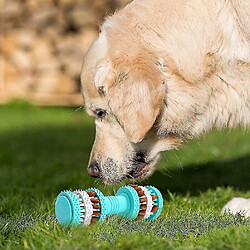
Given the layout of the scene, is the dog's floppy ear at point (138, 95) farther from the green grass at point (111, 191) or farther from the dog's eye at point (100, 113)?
the green grass at point (111, 191)

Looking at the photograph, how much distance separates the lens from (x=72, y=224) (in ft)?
6.81

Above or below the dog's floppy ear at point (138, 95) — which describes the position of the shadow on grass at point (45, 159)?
below

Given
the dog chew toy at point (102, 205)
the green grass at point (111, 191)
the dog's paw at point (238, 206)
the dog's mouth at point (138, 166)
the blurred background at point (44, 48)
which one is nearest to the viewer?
the green grass at point (111, 191)

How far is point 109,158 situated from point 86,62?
1.79 ft

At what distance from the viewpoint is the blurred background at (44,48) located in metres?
11.5

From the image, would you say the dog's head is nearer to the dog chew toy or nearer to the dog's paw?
the dog chew toy

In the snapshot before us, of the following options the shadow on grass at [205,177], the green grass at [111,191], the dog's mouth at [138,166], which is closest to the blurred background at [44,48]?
the green grass at [111,191]

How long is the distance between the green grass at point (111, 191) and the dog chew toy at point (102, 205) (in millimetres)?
49

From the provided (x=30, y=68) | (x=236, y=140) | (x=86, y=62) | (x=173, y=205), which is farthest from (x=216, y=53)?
(x=30, y=68)

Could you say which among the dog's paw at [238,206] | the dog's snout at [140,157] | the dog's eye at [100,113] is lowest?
the dog's paw at [238,206]

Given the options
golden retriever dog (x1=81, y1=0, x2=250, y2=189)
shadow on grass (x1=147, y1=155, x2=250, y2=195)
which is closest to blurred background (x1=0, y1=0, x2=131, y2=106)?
shadow on grass (x1=147, y1=155, x2=250, y2=195)

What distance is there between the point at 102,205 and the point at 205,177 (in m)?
2.02

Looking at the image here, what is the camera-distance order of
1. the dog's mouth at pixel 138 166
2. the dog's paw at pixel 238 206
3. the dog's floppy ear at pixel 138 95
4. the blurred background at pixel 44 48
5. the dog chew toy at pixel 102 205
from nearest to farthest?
the dog chew toy at pixel 102 205 < the dog's floppy ear at pixel 138 95 < the dog's paw at pixel 238 206 < the dog's mouth at pixel 138 166 < the blurred background at pixel 44 48

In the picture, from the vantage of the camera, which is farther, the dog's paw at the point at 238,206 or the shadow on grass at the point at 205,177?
the shadow on grass at the point at 205,177
